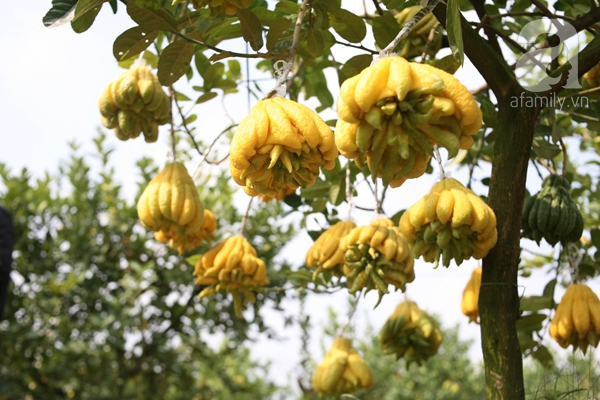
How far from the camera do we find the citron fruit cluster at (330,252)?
1430 millimetres

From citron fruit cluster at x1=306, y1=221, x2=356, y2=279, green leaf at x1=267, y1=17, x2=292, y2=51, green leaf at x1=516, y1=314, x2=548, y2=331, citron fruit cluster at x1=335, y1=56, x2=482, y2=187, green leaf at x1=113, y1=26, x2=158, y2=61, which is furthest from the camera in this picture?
green leaf at x1=516, y1=314, x2=548, y2=331

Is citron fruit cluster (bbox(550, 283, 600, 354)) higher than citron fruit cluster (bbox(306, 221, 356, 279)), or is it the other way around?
citron fruit cluster (bbox(306, 221, 356, 279))

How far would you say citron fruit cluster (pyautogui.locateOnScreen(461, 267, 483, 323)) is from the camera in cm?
170

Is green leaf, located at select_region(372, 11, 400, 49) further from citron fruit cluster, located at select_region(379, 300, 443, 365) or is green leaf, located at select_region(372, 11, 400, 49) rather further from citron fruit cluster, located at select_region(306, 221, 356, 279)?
citron fruit cluster, located at select_region(379, 300, 443, 365)

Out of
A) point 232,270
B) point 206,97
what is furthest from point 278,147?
point 206,97

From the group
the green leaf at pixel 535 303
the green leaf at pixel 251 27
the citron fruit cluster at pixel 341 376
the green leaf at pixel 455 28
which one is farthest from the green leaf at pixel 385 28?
the citron fruit cluster at pixel 341 376

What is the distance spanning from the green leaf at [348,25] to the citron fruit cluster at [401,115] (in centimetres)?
41

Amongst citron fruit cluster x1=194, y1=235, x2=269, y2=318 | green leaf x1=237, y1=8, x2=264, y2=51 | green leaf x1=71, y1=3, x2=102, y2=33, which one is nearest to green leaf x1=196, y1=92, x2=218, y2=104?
citron fruit cluster x1=194, y1=235, x2=269, y2=318

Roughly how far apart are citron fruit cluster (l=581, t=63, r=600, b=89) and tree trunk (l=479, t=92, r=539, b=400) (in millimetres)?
510

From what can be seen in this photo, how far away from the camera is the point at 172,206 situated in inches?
58.0

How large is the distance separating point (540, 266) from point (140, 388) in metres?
2.36

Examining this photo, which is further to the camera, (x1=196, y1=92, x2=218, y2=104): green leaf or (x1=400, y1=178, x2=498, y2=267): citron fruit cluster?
(x1=196, y1=92, x2=218, y2=104): green leaf

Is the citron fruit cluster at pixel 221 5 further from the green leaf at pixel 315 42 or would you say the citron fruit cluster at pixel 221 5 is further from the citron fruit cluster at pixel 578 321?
the citron fruit cluster at pixel 578 321

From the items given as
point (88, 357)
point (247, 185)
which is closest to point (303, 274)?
point (247, 185)
